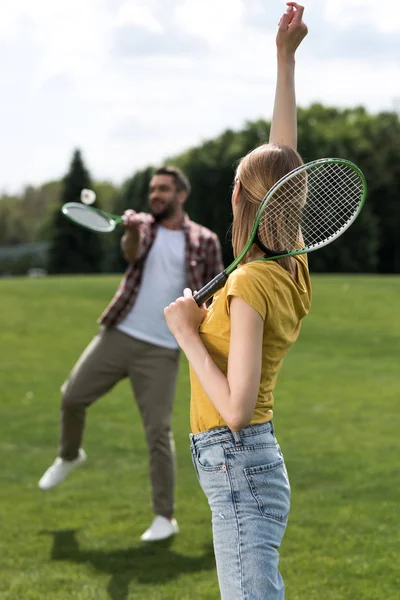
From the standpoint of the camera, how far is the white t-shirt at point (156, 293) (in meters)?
6.46

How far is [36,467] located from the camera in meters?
8.60

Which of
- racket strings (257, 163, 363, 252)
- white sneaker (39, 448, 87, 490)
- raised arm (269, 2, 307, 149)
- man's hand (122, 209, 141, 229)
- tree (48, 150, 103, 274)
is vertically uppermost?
raised arm (269, 2, 307, 149)

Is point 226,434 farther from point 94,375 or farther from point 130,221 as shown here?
point 94,375

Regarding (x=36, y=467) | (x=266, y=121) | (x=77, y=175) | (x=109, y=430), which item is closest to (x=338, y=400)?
(x=109, y=430)

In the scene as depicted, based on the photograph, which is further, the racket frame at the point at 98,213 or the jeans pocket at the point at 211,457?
the racket frame at the point at 98,213

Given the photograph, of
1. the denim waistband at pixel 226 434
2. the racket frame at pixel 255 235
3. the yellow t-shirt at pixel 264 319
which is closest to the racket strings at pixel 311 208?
the racket frame at pixel 255 235

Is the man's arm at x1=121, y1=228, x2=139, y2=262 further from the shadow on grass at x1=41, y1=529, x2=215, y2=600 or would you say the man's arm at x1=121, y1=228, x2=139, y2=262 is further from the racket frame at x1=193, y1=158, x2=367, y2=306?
the racket frame at x1=193, y1=158, x2=367, y2=306

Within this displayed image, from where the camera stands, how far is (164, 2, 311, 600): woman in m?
2.77

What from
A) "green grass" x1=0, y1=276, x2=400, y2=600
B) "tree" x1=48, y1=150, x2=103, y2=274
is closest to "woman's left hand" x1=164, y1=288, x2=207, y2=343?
"green grass" x1=0, y1=276, x2=400, y2=600

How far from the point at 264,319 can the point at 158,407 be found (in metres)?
3.56

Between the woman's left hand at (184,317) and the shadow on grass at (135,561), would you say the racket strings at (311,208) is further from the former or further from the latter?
the shadow on grass at (135,561)

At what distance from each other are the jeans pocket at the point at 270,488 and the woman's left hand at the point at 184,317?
0.48 meters

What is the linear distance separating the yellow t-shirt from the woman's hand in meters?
1.05

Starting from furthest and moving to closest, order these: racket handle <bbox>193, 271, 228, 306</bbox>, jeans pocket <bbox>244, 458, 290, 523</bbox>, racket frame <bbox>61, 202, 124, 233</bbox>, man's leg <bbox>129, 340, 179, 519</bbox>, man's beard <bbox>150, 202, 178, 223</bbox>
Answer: man's beard <bbox>150, 202, 178, 223</bbox> < man's leg <bbox>129, 340, 179, 519</bbox> < racket frame <bbox>61, 202, 124, 233</bbox> < racket handle <bbox>193, 271, 228, 306</bbox> < jeans pocket <bbox>244, 458, 290, 523</bbox>
